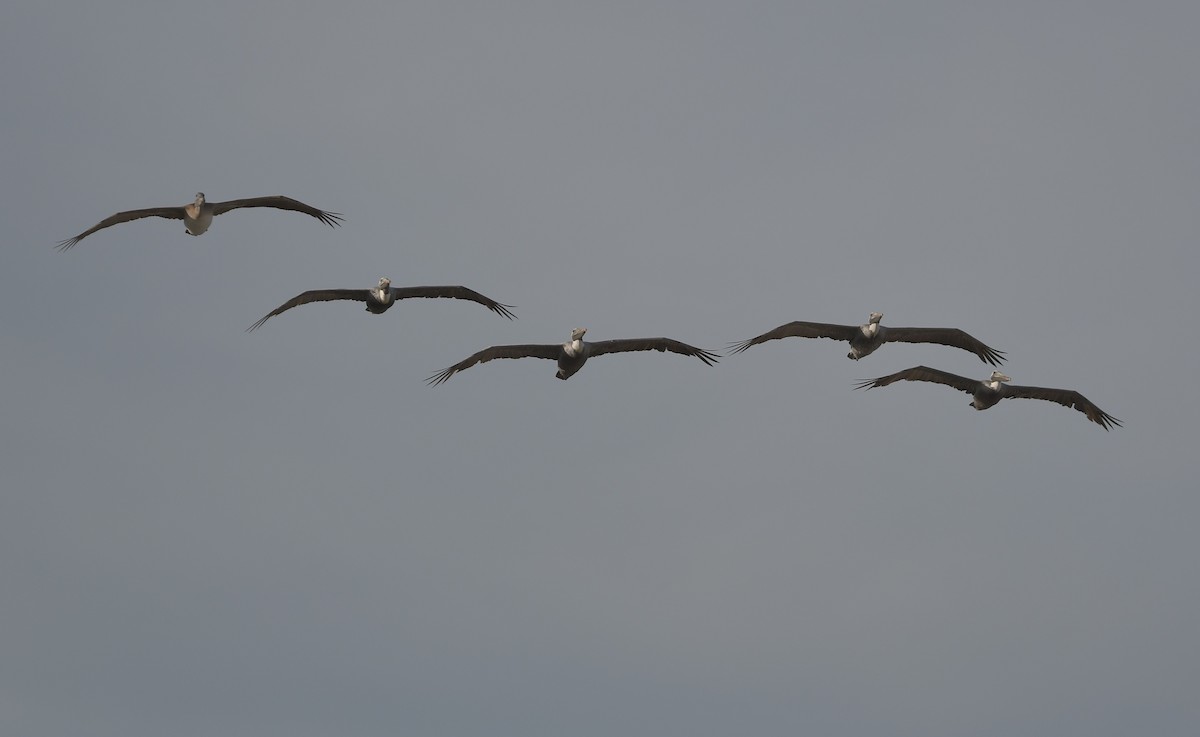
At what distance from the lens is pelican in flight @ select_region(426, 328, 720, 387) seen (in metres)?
52.8

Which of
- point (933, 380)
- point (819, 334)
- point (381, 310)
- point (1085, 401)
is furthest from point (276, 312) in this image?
point (1085, 401)

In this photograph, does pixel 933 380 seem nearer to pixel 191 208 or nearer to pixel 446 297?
pixel 446 297

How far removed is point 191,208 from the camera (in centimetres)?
5534

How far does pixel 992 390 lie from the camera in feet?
185

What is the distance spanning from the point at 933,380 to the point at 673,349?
783cm

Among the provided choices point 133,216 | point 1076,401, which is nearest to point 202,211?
point 133,216

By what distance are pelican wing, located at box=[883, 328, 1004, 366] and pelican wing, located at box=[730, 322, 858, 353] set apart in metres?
1.30

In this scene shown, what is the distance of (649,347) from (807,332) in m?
4.52

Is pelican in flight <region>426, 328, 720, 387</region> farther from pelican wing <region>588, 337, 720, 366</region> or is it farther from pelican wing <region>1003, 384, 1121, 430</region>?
pelican wing <region>1003, 384, 1121, 430</region>

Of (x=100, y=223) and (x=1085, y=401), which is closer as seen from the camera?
(x=100, y=223)

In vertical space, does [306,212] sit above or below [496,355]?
above

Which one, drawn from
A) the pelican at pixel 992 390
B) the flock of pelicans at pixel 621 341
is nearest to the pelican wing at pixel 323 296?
the flock of pelicans at pixel 621 341

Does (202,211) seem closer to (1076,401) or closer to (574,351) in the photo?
(574,351)

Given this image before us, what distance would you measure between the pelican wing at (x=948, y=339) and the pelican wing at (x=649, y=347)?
5253 millimetres
